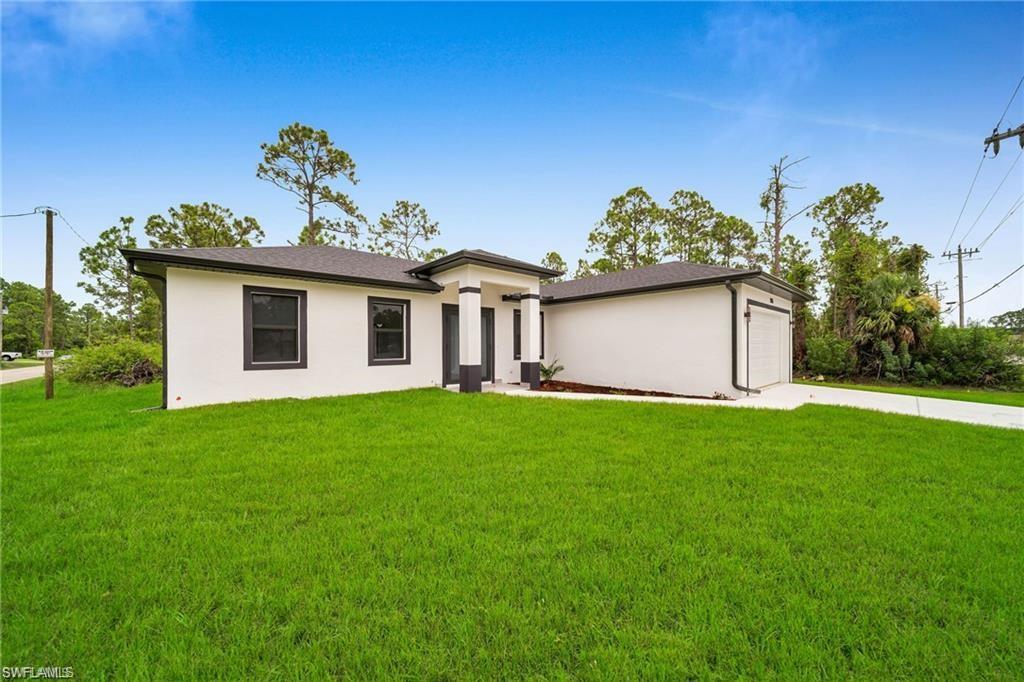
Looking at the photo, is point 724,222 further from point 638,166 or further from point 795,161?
point 638,166

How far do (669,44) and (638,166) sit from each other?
591cm

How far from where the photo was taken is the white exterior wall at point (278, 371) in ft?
23.5

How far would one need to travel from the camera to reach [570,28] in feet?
33.8

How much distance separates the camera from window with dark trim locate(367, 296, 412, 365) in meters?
9.32

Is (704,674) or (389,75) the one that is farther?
(389,75)

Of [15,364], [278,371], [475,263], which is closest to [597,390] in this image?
[475,263]

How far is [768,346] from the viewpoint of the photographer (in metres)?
10.8

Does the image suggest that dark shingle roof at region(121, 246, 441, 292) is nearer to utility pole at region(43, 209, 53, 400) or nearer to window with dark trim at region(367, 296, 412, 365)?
window with dark trim at region(367, 296, 412, 365)

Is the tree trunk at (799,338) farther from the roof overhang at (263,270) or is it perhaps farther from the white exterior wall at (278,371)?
the roof overhang at (263,270)

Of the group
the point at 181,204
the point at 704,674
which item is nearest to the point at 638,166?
the point at 704,674

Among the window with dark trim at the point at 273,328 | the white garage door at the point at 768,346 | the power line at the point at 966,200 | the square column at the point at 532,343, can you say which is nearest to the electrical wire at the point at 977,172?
the power line at the point at 966,200

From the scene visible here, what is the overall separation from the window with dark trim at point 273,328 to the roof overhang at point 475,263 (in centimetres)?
304

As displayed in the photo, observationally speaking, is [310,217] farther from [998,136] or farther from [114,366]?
[998,136]

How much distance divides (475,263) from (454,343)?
2.59m
